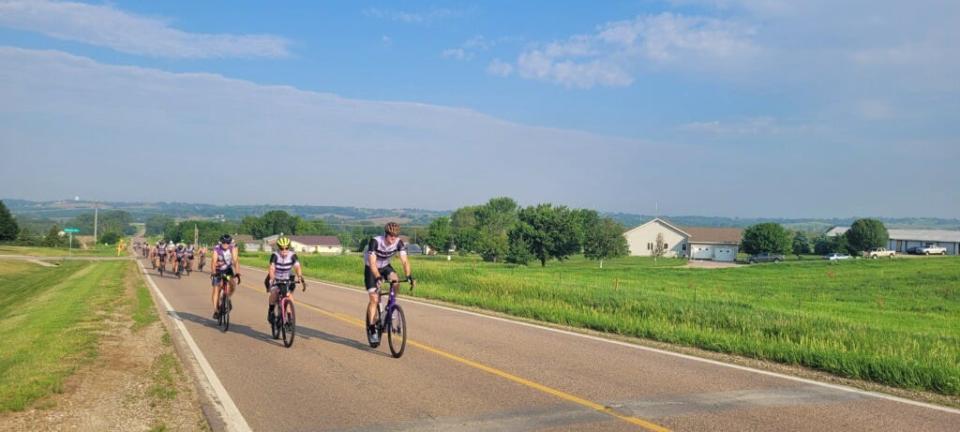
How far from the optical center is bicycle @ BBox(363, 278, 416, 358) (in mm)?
10578

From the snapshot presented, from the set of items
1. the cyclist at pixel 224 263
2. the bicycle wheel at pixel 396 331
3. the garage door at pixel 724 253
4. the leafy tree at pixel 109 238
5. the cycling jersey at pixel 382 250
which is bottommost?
the leafy tree at pixel 109 238

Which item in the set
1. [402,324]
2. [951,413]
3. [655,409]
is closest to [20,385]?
[402,324]

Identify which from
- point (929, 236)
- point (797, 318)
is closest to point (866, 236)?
point (929, 236)

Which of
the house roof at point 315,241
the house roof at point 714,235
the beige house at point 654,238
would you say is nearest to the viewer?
the house roof at point 714,235

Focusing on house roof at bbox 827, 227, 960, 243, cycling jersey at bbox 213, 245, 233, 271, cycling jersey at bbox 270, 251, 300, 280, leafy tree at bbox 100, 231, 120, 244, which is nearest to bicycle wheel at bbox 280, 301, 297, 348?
cycling jersey at bbox 270, 251, 300, 280

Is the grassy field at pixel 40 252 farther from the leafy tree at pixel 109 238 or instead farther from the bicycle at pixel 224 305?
the leafy tree at pixel 109 238

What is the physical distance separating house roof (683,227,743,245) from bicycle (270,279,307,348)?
104937mm

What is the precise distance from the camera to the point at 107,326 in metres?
14.1

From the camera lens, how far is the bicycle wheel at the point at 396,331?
34.6 feet

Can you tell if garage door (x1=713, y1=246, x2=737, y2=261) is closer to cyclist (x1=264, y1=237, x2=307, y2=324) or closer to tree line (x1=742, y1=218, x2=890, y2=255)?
tree line (x1=742, y1=218, x2=890, y2=255)

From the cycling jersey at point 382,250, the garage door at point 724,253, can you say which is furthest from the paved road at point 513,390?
the garage door at point 724,253

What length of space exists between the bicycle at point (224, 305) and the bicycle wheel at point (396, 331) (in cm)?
485

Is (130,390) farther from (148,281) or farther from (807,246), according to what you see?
(807,246)

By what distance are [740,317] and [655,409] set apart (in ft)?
25.2
